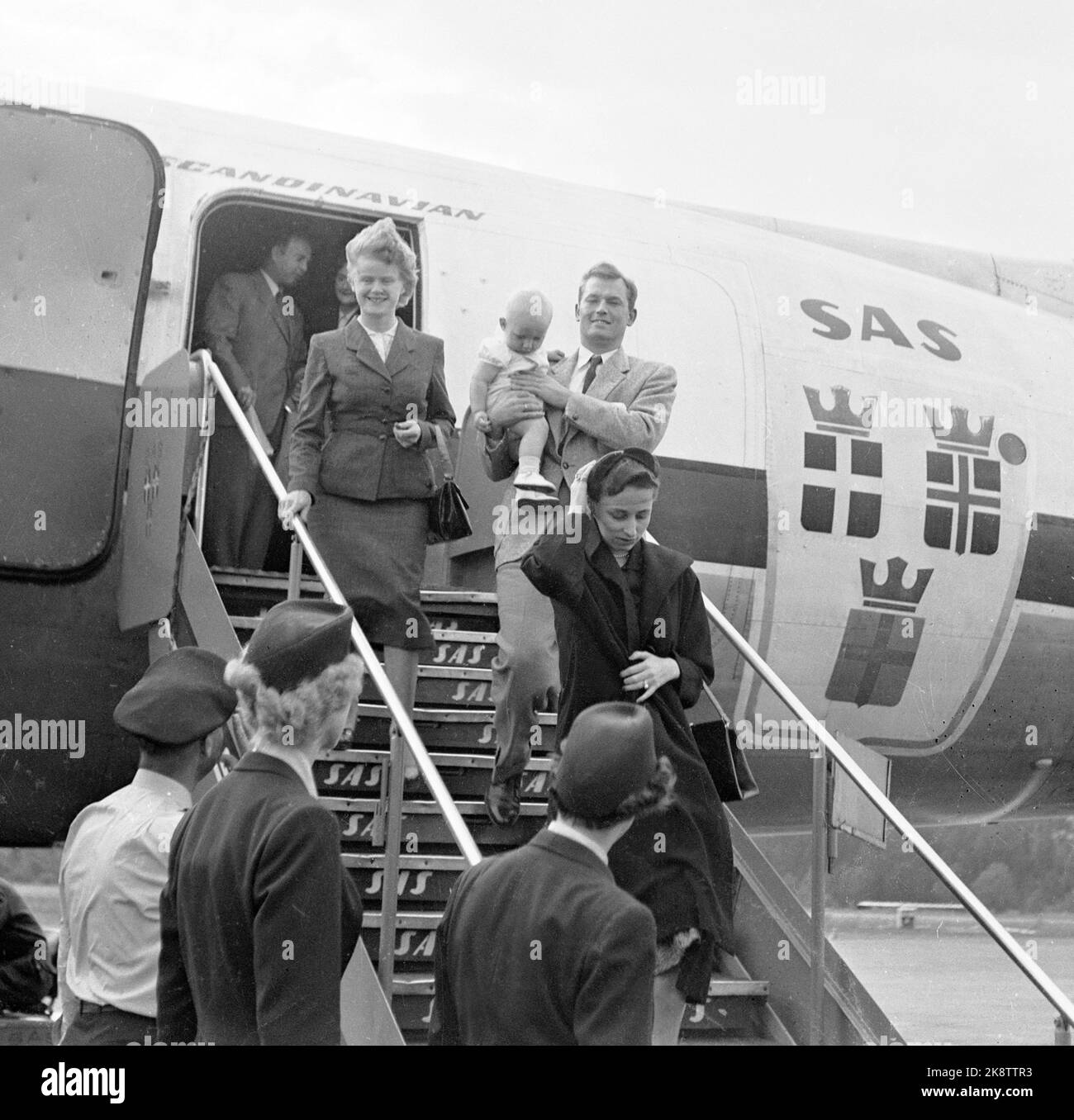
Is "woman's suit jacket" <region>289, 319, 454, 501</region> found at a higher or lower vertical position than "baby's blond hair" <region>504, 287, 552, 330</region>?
lower

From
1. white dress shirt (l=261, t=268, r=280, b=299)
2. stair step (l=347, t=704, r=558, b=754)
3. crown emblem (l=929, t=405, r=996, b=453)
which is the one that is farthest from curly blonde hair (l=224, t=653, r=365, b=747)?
crown emblem (l=929, t=405, r=996, b=453)

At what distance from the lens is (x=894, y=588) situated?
695 centimetres

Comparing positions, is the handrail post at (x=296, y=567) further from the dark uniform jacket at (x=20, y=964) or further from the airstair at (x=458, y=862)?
the dark uniform jacket at (x=20, y=964)

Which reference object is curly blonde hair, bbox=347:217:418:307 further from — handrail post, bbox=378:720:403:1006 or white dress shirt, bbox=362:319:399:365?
handrail post, bbox=378:720:403:1006

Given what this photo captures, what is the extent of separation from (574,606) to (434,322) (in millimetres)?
3068

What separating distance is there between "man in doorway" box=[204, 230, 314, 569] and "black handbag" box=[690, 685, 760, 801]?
2675 millimetres

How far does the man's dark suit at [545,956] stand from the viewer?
2.31 meters

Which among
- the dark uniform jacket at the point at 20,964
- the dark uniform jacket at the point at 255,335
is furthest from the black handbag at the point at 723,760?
the dark uniform jacket at the point at 20,964

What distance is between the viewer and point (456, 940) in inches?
98.4

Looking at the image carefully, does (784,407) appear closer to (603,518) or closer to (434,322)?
(434,322)

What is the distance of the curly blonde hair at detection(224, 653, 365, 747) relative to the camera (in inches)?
102

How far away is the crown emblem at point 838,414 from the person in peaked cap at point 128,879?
4259mm

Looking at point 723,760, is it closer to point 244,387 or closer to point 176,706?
point 176,706
